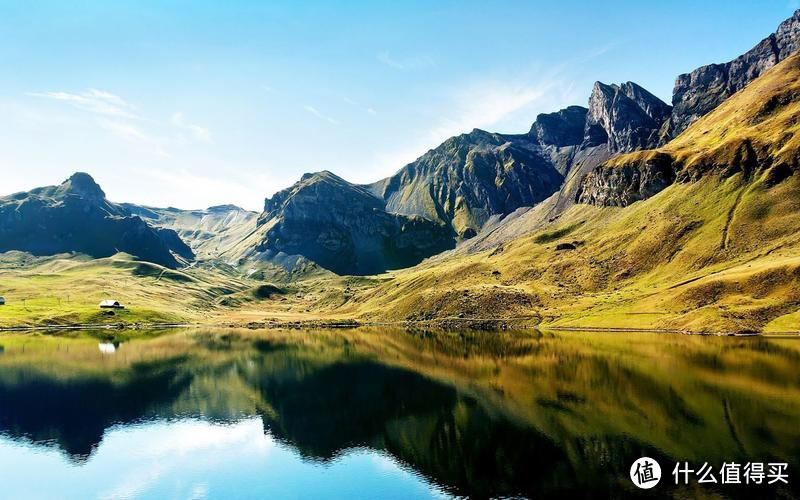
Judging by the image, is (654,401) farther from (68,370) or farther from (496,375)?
(68,370)

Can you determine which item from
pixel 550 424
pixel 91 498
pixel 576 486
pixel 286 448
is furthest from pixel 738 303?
pixel 91 498

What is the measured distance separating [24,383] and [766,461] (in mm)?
156884

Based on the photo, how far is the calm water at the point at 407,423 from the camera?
62.1 meters

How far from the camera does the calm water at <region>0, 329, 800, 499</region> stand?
204 feet

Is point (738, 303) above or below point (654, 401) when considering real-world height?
above

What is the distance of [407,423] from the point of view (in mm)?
90188

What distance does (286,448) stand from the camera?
81.0 meters

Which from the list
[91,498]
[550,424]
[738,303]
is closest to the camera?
[91,498]

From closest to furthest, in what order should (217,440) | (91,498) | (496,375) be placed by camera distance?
(91,498)
(217,440)
(496,375)

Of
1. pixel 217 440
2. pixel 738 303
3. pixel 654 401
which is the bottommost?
pixel 217 440

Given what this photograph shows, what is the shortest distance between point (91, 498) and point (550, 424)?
2564 inches

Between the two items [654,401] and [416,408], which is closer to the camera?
[654,401]

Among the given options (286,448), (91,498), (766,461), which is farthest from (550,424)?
(91,498)

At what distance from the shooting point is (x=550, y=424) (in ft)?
261
